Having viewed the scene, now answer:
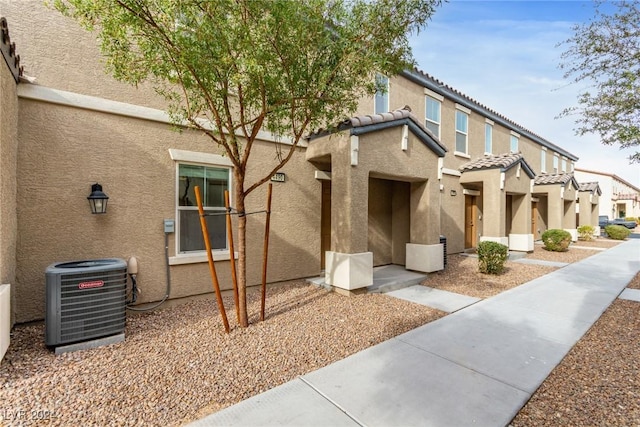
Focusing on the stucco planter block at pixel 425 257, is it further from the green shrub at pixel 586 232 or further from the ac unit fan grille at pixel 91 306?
the green shrub at pixel 586 232

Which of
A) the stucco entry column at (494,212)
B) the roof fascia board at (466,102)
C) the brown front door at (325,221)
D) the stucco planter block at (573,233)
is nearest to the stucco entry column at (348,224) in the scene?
the brown front door at (325,221)

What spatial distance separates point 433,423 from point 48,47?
7751 mm

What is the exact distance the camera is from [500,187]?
1172 cm

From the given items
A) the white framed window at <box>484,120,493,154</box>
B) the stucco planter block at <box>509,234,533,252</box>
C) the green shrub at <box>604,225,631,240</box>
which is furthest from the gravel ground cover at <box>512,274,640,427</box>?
the green shrub at <box>604,225,631,240</box>

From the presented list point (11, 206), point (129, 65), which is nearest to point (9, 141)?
point (11, 206)

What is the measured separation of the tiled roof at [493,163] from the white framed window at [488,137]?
1719 mm

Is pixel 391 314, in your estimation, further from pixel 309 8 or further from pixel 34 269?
pixel 34 269

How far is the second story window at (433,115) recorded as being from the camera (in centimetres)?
1186

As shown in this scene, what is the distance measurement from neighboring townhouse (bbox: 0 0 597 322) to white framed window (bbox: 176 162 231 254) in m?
0.03

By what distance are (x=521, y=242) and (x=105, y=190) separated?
15784mm

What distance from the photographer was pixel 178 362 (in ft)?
12.6

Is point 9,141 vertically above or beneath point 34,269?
above

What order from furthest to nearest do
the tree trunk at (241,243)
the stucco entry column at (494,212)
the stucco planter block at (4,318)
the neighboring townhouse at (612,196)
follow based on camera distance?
the neighboring townhouse at (612,196) < the stucco entry column at (494,212) < the tree trunk at (241,243) < the stucco planter block at (4,318)

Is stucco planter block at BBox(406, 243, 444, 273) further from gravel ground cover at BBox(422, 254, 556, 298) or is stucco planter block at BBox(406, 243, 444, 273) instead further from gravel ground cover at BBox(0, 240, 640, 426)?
gravel ground cover at BBox(0, 240, 640, 426)
